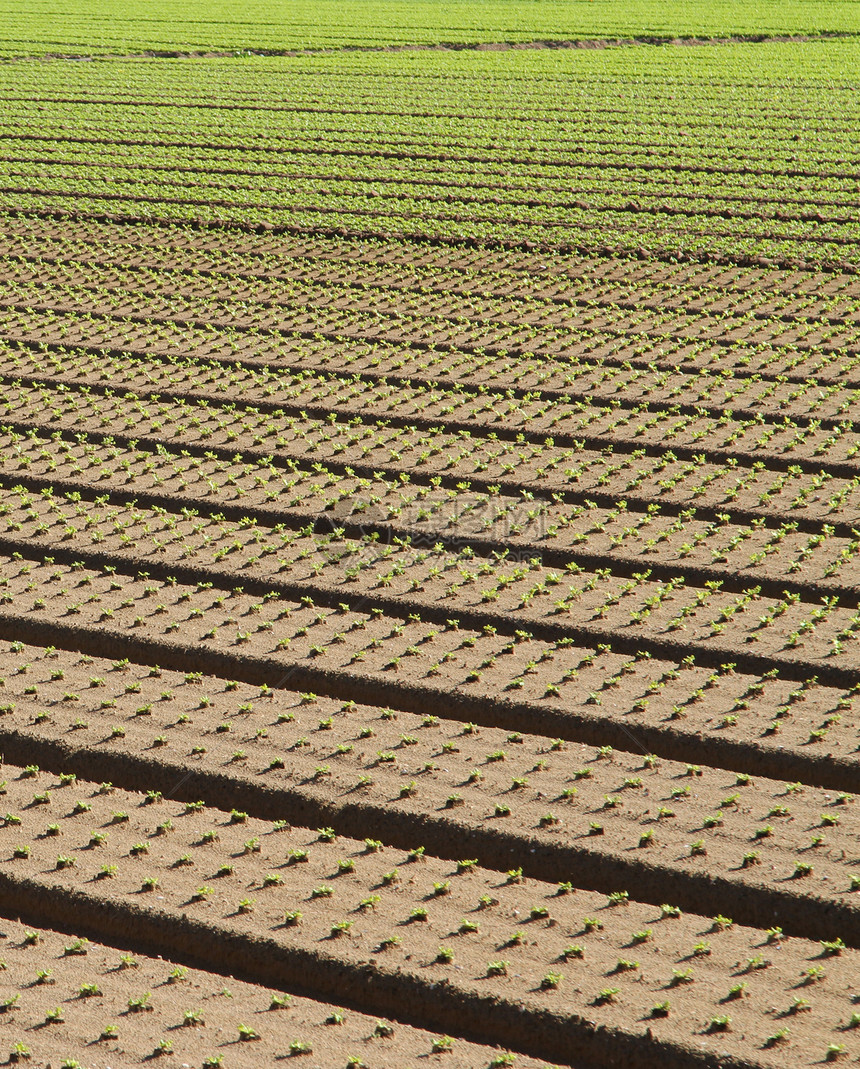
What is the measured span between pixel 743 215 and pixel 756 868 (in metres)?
13.1

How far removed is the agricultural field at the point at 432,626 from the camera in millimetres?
5410

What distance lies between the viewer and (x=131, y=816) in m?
6.50

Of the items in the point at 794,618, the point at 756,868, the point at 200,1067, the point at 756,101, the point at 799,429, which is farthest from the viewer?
the point at 756,101

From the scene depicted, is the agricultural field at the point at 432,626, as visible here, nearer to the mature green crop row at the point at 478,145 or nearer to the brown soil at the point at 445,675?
the brown soil at the point at 445,675

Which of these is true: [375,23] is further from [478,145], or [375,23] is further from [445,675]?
[445,675]

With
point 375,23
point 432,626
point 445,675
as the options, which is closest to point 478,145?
point 432,626

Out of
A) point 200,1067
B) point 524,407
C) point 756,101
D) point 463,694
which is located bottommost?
point 200,1067

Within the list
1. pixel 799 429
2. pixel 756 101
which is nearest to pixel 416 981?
pixel 799 429

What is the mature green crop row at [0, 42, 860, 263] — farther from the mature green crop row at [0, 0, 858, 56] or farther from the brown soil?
the brown soil

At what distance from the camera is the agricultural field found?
17.7ft

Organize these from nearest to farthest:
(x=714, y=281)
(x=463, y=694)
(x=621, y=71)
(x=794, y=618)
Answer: (x=463, y=694), (x=794, y=618), (x=714, y=281), (x=621, y=71)

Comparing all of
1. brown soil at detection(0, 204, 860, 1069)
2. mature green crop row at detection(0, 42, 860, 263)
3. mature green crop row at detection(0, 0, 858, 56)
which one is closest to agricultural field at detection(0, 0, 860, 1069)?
brown soil at detection(0, 204, 860, 1069)

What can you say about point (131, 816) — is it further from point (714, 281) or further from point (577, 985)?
point (714, 281)

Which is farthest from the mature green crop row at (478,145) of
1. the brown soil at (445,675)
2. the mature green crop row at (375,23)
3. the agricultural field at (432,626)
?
the brown soil at (445,675)
